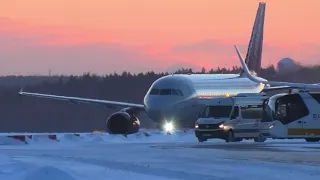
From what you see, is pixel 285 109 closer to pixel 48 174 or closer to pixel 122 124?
pixel 122 124

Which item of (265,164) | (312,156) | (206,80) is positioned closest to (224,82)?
(206,80)

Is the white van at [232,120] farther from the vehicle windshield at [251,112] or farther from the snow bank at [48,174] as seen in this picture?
the snow bank at [48,174]

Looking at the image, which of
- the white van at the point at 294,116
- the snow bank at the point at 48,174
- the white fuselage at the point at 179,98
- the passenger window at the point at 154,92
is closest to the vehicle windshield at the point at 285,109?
the white van at the point at 294,116

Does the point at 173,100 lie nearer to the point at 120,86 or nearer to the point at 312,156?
the point at 312,156

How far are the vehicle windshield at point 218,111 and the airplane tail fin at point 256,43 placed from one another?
21365 mm

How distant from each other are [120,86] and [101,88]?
9.10 ft

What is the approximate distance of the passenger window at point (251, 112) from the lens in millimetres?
43281

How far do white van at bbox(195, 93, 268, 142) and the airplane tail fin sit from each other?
813 inches

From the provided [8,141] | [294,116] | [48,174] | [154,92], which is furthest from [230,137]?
[48,174]

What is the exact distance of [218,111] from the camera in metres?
43.7

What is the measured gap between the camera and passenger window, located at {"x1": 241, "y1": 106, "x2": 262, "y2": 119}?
142ft

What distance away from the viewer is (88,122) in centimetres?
11325

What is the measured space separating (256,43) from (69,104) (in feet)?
191

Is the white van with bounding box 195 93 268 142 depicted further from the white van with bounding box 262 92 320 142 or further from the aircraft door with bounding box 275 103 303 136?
the aircraft door with bounding box 275 103 303 136
